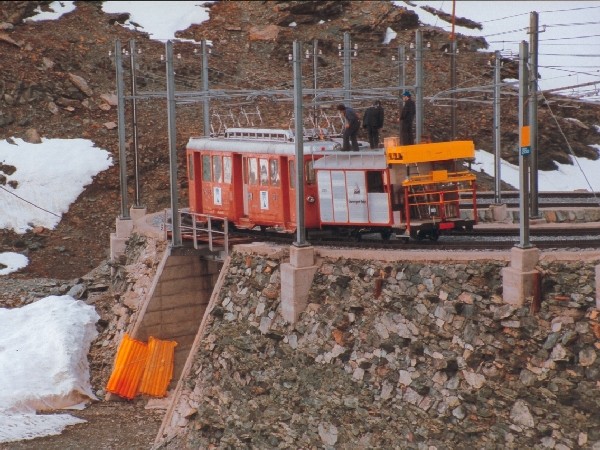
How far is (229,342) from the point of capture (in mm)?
24125

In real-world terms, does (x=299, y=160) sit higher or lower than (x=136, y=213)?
higher

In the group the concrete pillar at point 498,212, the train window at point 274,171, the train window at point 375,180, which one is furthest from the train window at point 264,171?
the concrete pillar at point 498,212

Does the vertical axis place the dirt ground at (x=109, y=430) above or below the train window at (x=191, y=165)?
Result: below

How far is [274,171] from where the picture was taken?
26281mm

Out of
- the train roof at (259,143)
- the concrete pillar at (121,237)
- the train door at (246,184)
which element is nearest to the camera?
the train roof at (259,143)

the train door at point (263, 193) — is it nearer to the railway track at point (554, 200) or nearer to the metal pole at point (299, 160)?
the metal pole at point (299, 160)

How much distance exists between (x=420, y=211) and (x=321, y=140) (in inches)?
163

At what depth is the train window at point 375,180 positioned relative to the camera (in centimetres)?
2380

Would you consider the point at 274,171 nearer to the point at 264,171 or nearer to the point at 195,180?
the point at 264,171

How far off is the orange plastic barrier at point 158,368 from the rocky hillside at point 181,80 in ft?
38.1

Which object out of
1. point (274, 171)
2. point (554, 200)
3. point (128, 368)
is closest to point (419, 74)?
point (274, 171)

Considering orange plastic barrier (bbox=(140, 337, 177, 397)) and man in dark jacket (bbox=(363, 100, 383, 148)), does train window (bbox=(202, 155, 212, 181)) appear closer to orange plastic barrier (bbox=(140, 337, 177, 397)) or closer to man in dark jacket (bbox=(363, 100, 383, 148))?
orange plastic barrier (bbox=(140, 337, 177, 397))

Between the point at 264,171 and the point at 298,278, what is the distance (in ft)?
16.2

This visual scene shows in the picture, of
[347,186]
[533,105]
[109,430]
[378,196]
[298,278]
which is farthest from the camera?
[533,105]
